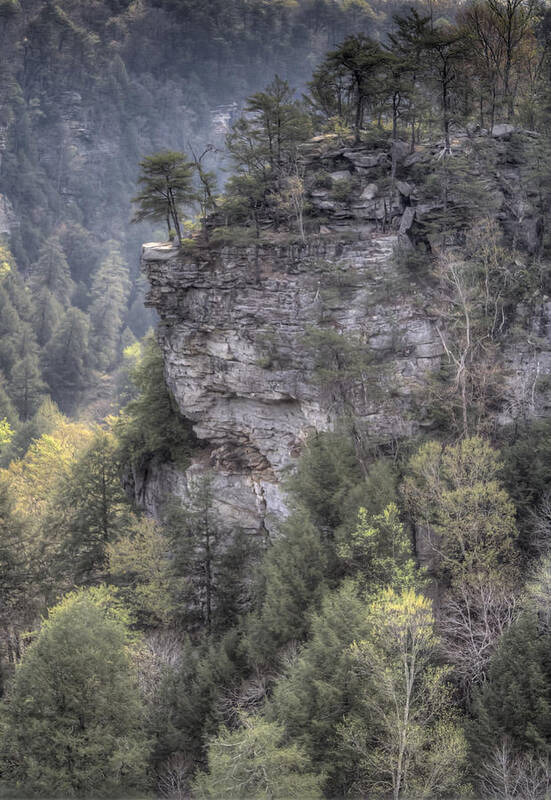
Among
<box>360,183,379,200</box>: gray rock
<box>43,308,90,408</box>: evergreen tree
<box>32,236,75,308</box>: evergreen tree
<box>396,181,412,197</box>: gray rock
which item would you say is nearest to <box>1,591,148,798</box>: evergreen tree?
<box>360,183,379,200</box>: gray rock

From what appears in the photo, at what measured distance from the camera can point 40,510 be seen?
3394 cm

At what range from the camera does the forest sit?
14719 millimetres

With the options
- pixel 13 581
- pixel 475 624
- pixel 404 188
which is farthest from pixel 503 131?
pixel 13 581

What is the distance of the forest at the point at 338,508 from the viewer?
Result: 579 inches

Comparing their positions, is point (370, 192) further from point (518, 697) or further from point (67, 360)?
point (67, 360)

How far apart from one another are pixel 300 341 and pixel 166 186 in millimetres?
11726

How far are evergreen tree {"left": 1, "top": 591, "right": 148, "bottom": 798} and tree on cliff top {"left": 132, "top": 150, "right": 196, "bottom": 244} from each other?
21.2m

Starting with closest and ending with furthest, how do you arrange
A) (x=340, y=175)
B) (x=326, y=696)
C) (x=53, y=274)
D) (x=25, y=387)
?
(x=326, y=696) < (x=340, y=175) < (x=25, y=387) < (x=53, y=274)

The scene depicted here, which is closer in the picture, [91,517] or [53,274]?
[91,517]

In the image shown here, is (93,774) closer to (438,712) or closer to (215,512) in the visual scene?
(438,712)

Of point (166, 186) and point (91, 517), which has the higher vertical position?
point (166, 186)

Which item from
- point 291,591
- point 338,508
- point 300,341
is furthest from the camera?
point 300,341

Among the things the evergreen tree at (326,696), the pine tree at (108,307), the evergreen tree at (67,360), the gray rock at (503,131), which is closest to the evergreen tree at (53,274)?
the pine tree at (108,307)

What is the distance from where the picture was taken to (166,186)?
3075 cm
